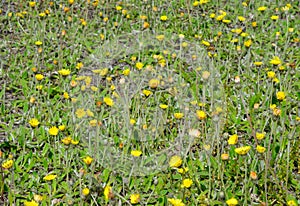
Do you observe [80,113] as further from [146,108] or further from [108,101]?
[146,108]

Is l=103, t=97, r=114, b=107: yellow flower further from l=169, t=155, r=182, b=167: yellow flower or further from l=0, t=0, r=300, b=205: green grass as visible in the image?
l=169, t=155, r=182, b=167: yellow flower

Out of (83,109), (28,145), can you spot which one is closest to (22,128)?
(28,145)

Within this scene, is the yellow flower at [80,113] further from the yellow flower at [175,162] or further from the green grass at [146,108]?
the yellow flower at [175,162]

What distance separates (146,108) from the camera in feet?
9.02

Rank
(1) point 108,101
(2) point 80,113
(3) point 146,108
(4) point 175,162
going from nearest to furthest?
(4) point 175,162 → (1) point 108,101 → (2) point 80,113 → (3) point 146,108

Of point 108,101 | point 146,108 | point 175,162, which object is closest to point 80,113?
point 108,101

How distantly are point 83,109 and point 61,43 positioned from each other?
0.83 m

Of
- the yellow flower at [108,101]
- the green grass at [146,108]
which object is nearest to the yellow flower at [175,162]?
the green grass at [146,108]

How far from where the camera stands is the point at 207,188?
225 cm

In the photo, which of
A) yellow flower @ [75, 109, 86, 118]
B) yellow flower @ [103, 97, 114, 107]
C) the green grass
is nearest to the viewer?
the green grass

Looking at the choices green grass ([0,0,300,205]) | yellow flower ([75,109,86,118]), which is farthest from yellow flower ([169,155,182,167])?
yellow flower ([75,109,86,118])

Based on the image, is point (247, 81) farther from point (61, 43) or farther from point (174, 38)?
point (61, 43)

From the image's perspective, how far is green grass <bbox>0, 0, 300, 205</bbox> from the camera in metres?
2.23

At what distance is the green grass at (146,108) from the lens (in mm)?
2232
